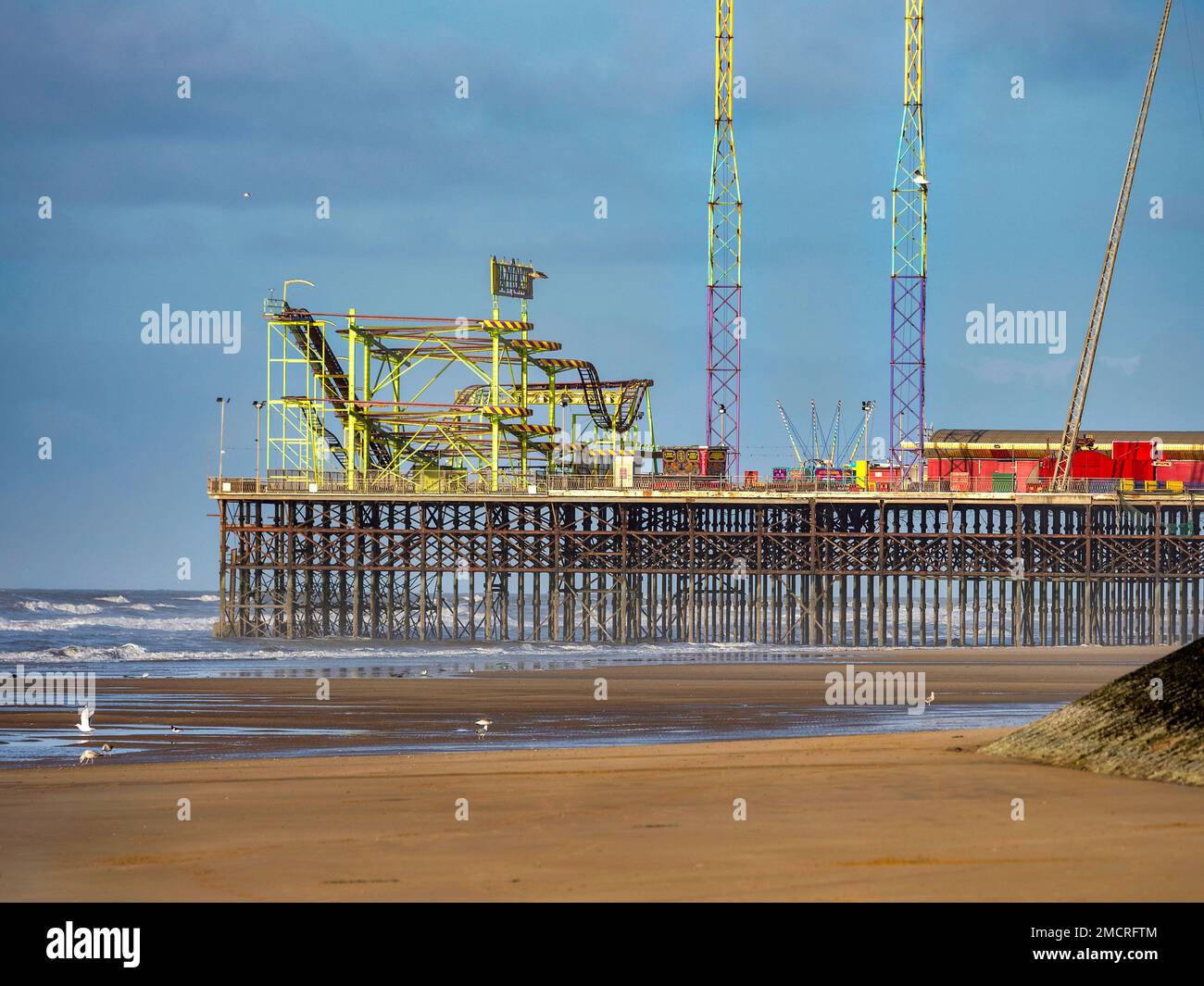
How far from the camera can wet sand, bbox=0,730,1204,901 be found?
31.9ft

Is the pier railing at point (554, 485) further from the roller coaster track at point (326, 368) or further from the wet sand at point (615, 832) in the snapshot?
the wet sand at point (615, 832)

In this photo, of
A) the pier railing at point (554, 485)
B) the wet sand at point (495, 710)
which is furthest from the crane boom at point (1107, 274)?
the wet sand at point (495, 710)

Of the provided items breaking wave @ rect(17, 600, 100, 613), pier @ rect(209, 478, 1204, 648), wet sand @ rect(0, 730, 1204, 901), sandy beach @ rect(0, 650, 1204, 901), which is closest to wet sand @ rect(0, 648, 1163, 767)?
sandy beach @ rect(0, 650, 1204, 901)

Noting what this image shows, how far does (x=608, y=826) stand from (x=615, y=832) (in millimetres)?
332

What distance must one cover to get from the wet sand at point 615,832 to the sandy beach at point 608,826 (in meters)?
0.03

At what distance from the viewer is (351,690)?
30.8 meters

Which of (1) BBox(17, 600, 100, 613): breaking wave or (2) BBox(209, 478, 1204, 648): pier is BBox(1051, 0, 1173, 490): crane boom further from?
(1) BBox(17, 600, 100, 613): breaking wave

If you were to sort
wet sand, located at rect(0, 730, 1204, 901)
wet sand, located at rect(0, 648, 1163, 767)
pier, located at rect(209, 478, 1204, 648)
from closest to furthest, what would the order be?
wet sand, located at rect(0, 730, 1204, 901) < wet sand, located at rect(0, 648, 1163, 767) < pier, located at rect(209, 478, 1204, 648)

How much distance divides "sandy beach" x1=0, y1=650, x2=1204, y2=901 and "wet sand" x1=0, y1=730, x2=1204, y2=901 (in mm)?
32

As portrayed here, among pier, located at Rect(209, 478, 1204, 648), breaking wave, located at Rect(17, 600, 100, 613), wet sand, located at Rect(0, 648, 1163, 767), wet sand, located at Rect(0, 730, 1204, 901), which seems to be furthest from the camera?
breaking wave, located at Rect(17, 600, 100, 613)

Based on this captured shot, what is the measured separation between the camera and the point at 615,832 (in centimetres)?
1164

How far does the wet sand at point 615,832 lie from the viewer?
972cm
